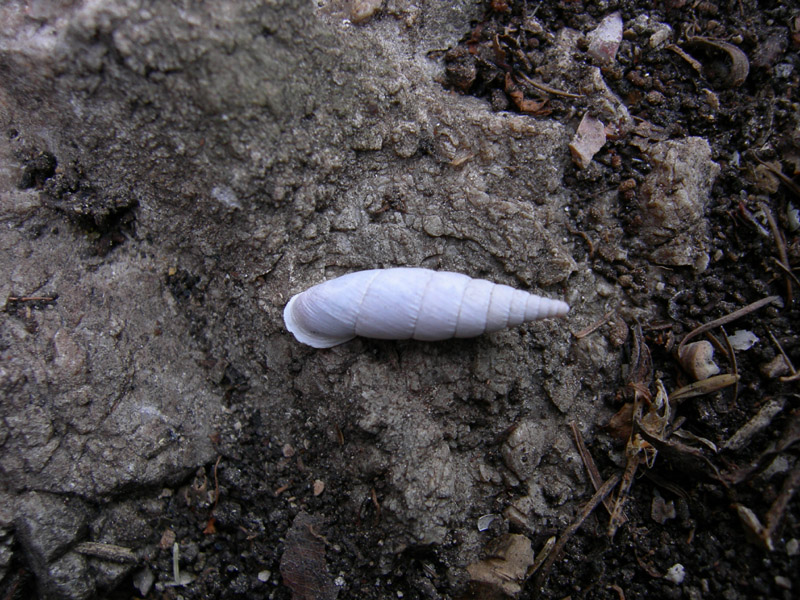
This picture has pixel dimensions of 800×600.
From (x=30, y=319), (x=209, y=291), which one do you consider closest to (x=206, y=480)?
(x=209, y=291)

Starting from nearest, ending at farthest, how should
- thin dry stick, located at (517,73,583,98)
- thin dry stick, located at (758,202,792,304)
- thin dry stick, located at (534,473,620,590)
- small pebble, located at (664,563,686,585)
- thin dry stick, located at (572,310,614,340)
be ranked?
small pebble, located at (664,563,686,585) → thin dry stick, located at (534,473,620,590) → thin dry stick, located at (758,202,792,304) → thin dry stick, located at (572,310,614,340) → thin dry stick, located at (517,73,583,98)

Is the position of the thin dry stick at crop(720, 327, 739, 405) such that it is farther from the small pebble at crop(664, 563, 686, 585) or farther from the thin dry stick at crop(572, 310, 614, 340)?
the small pebble at crop(664, 563, 686, 585)

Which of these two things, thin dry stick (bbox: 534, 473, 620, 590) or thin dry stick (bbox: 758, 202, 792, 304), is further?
thin dry stick (bbox: 758, 202, 792, 304)

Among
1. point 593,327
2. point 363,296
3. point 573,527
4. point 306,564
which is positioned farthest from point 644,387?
point 306,564

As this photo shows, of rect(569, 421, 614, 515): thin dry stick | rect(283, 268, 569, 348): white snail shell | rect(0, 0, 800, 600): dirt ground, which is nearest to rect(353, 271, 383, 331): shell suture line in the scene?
rect(283, 268, 569, 348): white snail shell

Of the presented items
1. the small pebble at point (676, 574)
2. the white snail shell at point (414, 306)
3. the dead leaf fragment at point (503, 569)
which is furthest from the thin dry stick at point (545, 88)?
the small pebble at point (676, 574)

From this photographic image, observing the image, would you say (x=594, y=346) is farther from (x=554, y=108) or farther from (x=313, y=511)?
(x=313, y=511)

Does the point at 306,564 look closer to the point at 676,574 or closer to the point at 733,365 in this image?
the point at 676,574
